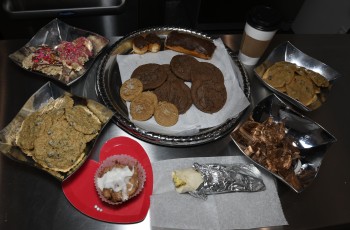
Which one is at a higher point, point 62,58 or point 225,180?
point 62,58

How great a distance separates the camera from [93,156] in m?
0.96

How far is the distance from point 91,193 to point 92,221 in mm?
85

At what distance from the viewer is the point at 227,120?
1.07 metres

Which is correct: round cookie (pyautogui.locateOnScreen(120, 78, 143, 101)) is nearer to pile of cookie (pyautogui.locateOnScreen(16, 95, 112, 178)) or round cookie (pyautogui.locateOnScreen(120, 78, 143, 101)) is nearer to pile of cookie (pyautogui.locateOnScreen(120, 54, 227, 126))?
pile of cookie (pyautogui.locateOnScreen(120, 54, 227, 126))

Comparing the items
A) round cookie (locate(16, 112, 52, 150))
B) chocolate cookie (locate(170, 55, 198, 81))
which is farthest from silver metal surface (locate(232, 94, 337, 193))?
round cookie (locate(16, 112, 52, 150))

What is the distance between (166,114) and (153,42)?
1.19 ft

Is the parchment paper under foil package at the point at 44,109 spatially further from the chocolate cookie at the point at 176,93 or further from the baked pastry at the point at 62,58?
the chocolate cookie at the point at 176,93

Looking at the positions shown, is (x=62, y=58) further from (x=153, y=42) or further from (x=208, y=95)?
(x=208, y=95)

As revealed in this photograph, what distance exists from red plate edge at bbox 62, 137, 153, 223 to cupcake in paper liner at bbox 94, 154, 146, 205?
0.04m

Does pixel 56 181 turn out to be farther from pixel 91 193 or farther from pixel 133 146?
pixel 133 146

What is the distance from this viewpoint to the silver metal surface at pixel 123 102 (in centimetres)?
100

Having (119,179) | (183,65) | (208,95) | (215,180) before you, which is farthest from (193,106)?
(119,179)

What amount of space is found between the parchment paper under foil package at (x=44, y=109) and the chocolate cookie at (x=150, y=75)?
242 mm

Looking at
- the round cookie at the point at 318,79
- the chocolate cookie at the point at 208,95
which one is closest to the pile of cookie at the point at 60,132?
the chocolate cookie at the point at 208,95
